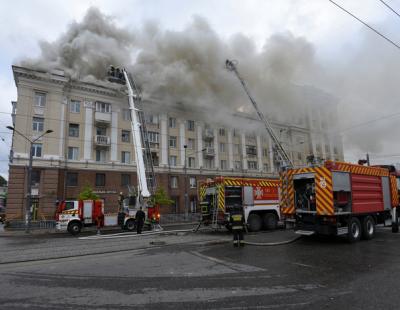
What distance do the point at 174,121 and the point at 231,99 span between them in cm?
1976

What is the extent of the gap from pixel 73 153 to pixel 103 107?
6063 millimetres

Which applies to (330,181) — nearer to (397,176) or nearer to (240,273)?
(240,273)

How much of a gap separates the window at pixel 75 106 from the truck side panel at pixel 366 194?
27909 mm

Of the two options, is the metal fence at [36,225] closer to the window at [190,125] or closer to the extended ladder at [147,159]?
the extended ladder at [147,159]

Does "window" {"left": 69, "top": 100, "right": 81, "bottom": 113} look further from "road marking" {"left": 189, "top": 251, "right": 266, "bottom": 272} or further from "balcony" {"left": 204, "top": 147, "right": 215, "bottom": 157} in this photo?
"road marking" {"left": 189, "top": 251, "right": 266, "bottom": 272}

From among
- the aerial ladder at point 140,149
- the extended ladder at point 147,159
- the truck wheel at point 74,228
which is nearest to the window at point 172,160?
the aerial ladder at point 140,149

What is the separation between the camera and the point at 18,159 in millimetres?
26625

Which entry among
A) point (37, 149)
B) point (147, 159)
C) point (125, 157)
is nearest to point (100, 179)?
point (125, 157)

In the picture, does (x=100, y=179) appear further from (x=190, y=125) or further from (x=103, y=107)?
(x=190, y=125)

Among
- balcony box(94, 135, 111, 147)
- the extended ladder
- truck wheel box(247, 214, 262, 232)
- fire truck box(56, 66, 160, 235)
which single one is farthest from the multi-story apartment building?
truck wheel box(247, 214, 262, 232)

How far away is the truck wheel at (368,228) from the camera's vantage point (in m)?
11.0

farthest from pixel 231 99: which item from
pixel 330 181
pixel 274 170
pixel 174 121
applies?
pixel 274 170

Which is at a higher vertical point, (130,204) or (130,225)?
(130,204)

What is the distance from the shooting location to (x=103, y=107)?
3222 centimetres
